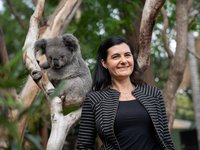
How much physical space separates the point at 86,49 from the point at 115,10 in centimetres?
102

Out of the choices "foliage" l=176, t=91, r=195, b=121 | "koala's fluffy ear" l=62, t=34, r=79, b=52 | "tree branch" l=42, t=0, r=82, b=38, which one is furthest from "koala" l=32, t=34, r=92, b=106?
"foliage" l=176, t=91, r=195, b=121

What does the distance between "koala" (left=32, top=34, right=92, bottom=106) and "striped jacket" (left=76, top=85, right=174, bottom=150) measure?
1.05m

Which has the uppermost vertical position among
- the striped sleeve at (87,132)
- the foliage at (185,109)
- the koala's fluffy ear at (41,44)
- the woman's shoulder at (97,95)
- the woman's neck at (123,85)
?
the koala's fluffy ear at (41,44)

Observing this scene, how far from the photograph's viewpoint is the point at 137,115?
82.6 inches

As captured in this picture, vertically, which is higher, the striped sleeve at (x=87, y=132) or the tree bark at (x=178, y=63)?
the striped sleeve at (x=87, y=132)

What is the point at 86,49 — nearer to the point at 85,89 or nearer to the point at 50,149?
the point at 85,89

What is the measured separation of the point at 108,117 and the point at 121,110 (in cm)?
7

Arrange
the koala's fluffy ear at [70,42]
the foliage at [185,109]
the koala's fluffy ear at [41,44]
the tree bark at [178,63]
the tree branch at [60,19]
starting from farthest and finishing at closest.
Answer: the foliage at [185,109]
the tree bark at [178,63]
the tree branch at [60,19]
the koala's fluffy ear at [70,42]
the koala's fluffy ear at [41,44]

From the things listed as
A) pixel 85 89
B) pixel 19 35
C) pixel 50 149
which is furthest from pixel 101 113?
pixel 19 35

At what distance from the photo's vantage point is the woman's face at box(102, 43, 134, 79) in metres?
2.20

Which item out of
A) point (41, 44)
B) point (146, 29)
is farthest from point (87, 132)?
point (41, 44)

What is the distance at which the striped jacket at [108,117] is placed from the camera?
6.93 feet

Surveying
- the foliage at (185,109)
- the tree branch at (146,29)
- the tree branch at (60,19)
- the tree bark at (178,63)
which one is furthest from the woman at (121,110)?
the foliage at (185,109)

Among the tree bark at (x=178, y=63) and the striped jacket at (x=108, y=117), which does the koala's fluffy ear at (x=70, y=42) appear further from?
the tree bark at (x=178, y=63)
